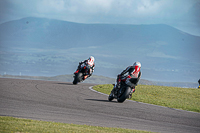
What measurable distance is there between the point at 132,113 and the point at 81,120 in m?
2.93

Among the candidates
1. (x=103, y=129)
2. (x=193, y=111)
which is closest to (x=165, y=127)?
(x=103, y=129)

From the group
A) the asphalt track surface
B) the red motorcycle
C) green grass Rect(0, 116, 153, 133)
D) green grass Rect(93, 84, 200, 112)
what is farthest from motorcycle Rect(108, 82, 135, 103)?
the red motorcycle

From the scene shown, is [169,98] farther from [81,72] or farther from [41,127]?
[41,127]

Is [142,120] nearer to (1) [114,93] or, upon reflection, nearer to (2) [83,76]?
(1) [114,93]

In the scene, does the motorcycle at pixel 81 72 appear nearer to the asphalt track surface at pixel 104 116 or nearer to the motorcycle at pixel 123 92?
the motorcycle at pixel 123 92

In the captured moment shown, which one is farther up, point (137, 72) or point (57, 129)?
point (137, 72)

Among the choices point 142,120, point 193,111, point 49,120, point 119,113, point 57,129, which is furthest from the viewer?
point 193,111

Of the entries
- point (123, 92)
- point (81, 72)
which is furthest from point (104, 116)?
point (81, 72)

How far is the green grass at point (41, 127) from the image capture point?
8.14 meters

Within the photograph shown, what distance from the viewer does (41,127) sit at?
8.53m

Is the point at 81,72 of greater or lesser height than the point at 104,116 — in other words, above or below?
above

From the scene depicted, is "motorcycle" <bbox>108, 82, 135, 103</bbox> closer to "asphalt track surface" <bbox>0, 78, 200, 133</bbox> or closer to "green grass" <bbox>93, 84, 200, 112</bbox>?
"green grass" <bbox>93, 84, 200, 112</bbox>

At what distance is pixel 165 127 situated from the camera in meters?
10.4

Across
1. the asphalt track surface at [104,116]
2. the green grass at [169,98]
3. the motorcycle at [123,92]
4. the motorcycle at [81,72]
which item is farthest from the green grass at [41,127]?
the motorcycle at [81,72]
